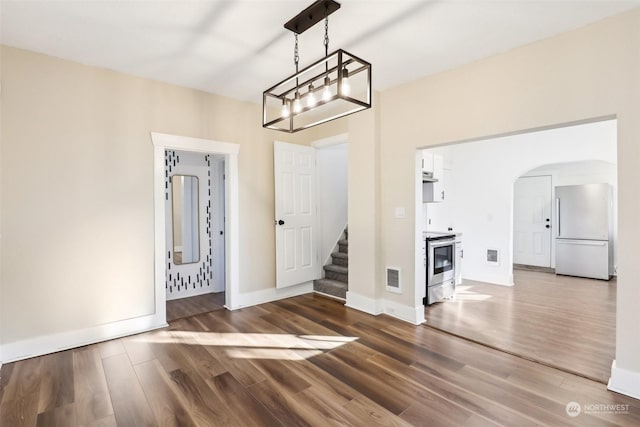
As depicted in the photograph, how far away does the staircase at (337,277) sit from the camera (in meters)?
4.65

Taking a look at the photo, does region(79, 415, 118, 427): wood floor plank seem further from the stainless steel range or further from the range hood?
the range hood

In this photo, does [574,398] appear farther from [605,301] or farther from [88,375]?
[88,375]

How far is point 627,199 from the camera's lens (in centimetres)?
224

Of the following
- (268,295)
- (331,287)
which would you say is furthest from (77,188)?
(331,287)

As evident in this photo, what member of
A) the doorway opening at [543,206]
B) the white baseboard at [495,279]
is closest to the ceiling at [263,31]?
the white baseboard at [495,279]

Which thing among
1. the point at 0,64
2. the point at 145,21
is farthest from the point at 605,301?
the point at 0,64

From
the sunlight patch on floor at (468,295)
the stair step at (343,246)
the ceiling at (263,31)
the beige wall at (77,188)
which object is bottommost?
the sunlight patch on floor at (468,295)

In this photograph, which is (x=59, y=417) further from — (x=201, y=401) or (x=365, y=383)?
(x=365, y=383)

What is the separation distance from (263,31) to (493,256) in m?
5.29

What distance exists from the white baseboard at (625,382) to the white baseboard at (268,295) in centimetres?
357

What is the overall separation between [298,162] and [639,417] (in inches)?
165

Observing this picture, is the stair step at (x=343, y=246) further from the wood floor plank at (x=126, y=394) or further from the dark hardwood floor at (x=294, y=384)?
the wood floor plank at (x=126, y=394)

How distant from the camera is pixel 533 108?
2701 millimetres

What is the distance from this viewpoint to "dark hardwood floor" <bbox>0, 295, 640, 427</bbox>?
1.98 meters
